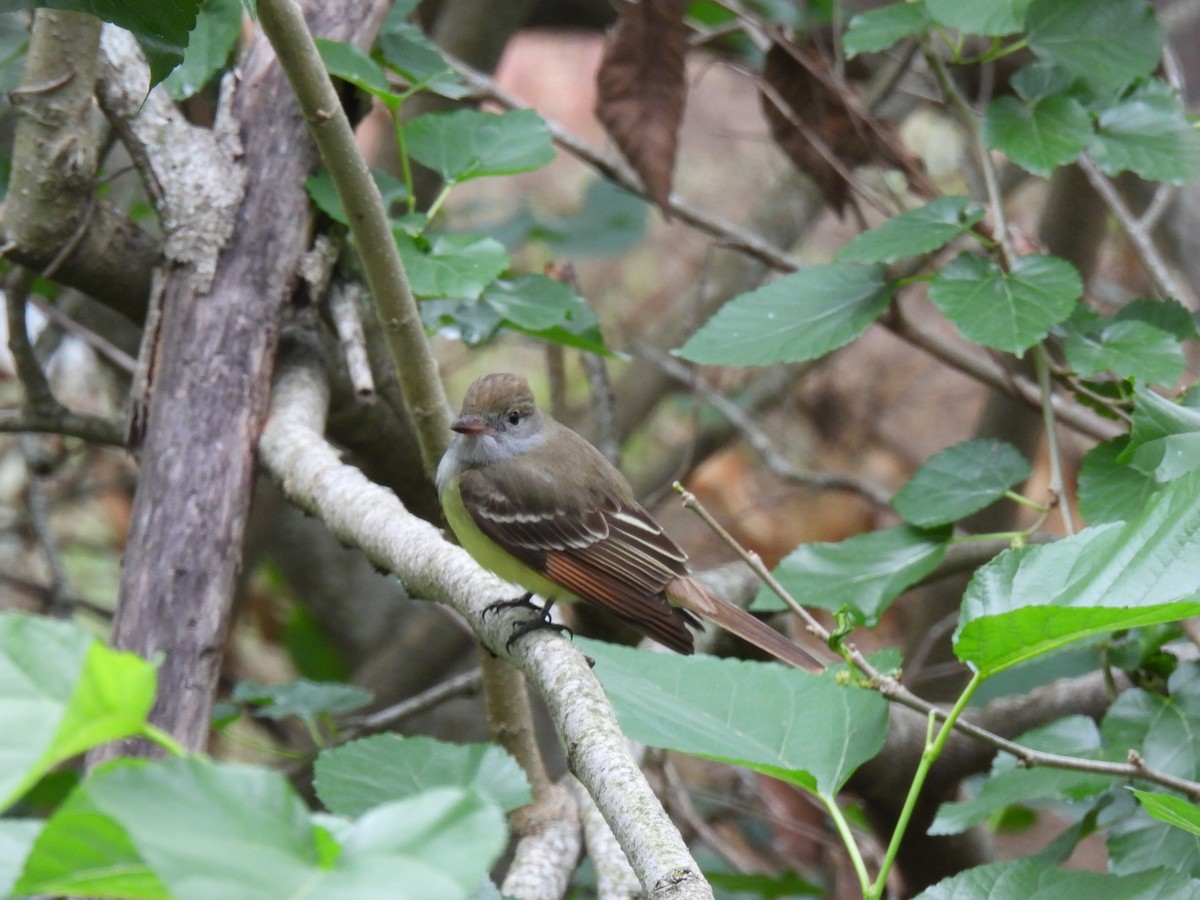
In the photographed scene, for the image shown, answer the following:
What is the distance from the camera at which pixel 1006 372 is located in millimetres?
3646

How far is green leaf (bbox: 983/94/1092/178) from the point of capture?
293cm

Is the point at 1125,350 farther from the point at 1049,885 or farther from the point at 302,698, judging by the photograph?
the point at 302,698

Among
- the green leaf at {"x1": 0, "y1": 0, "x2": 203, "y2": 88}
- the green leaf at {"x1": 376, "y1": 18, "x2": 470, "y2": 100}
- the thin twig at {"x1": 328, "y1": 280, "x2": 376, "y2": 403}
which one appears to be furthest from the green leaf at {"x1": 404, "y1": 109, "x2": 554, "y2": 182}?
the green leaf at {"x1": 0, "y1": 0, "x2": 203, "y2": 88}

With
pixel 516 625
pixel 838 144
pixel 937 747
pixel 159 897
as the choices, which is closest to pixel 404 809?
pixel 159 897

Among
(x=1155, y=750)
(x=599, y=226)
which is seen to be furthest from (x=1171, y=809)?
(x=599, y=226)

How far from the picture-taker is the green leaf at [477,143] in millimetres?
3152

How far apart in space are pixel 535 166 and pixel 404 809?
251cm

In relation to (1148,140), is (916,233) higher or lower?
lower

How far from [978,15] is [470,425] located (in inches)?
63.3

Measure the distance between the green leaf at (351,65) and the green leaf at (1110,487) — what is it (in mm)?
1762

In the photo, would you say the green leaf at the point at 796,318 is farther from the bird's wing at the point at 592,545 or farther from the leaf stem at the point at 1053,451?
the bird's wing at the point at 592,545

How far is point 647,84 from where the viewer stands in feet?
12.7

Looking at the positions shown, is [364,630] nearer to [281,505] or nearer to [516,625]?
[281,505]

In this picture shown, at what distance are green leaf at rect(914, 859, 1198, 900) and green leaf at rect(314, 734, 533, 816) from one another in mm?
779
